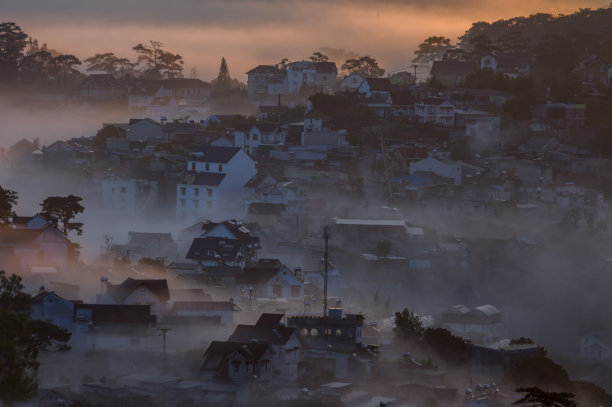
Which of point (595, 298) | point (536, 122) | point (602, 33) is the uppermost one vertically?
point (602, 33)

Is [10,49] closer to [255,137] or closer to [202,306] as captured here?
[255,137]

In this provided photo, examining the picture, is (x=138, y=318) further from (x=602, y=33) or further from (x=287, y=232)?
(x=602, y=33)

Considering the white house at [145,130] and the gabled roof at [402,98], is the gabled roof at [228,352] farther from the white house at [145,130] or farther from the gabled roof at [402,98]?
the gabled roof at [402,98]

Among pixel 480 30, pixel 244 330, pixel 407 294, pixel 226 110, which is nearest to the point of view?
pixel 244 330

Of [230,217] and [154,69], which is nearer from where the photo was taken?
[230,217]

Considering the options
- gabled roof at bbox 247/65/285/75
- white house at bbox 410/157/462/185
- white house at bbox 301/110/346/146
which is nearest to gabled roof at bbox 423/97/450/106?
white house at bbox 301/110/346/146

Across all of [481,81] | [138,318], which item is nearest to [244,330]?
[138,318]
